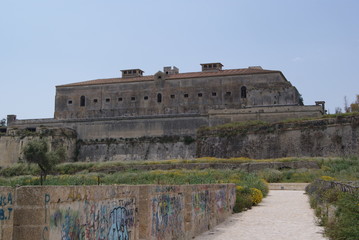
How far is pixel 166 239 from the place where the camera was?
8625mm

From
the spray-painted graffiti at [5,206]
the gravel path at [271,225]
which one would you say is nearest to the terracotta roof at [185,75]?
the gravel path at [271,225]

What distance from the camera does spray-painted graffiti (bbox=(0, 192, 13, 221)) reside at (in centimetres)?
404

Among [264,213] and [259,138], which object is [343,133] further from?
[264,213]

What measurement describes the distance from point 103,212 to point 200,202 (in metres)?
5.58

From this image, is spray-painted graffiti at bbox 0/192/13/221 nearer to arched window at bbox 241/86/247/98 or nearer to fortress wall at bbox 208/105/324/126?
fortress wall at bbox 208/105/324/126

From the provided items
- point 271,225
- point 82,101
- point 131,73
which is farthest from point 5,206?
point 131,73

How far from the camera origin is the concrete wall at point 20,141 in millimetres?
45750

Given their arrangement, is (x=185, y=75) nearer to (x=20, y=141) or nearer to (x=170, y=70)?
(x=170, y=70)

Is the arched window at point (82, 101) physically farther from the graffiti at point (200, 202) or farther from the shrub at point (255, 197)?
the graffiti at point (200, 202)

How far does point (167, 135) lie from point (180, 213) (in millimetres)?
37102

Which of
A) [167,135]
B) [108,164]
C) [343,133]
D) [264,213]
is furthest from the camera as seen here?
[167,135]

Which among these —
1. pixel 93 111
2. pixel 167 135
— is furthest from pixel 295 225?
pixel 93 111

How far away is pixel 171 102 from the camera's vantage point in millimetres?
50000

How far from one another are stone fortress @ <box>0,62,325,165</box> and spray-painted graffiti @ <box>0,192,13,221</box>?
3977 centimetres
